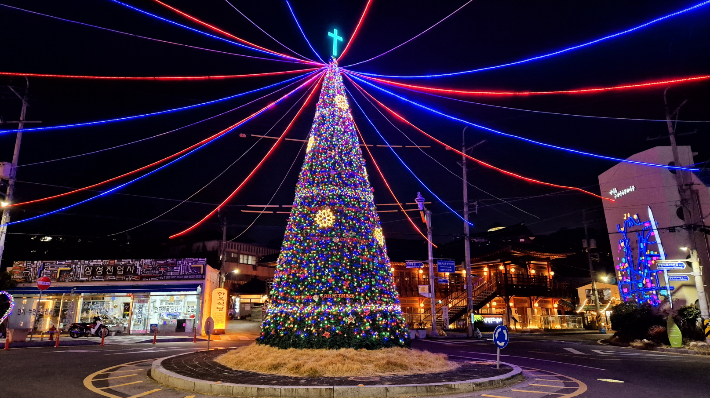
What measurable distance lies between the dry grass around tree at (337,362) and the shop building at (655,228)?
19438mm

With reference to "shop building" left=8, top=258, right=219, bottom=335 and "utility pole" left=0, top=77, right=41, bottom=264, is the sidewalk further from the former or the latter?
"utility pole" left=0, top=77, right=41, bottom=264

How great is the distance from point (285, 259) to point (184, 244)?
4787cm

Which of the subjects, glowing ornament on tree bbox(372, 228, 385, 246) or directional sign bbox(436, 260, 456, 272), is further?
directional sign bbox(436, 260, 456, 272)

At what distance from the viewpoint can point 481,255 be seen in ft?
115

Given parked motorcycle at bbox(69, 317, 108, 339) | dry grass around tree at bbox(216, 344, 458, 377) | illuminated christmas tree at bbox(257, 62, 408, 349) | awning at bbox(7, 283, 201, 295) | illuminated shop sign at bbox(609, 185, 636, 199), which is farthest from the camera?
illuminated shop sign at bbox(609, 185, 636, 199)

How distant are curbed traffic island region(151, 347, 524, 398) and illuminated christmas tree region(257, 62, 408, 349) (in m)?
0.67

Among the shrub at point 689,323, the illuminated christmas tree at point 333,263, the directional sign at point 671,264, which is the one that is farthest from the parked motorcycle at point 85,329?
the directional sign at point 671,264

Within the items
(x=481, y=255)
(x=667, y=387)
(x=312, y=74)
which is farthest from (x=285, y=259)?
(x=481, y=255)

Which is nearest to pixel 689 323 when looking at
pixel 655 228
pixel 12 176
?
pixel 655 228

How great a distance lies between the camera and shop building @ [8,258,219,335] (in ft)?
86.2

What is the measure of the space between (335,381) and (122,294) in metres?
23.6

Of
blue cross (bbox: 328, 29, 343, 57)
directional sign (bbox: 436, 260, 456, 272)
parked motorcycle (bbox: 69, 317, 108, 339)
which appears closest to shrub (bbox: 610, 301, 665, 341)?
directional sign (bbox: 436, 260, 456, 272)

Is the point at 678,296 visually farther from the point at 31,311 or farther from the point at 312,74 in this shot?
the point at 31,311

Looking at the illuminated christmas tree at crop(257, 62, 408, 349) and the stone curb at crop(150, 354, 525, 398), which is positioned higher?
the illuminated christmas tree at crop(257, 62, 408, 349)
